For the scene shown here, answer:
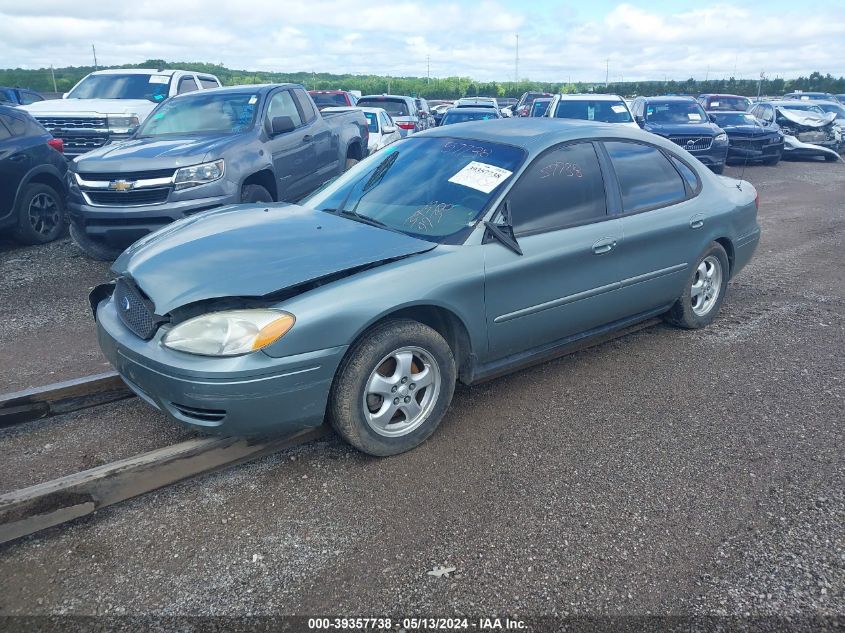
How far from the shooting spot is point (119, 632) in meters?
2.32

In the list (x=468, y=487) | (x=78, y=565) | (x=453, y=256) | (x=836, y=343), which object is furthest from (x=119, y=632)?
(x=836, y=343)

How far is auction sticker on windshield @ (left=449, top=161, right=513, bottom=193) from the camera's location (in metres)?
3.84

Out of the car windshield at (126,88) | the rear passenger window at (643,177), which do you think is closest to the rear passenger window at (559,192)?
the rear passenger window at (643,177)

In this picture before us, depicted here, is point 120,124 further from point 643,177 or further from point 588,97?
point 588,97

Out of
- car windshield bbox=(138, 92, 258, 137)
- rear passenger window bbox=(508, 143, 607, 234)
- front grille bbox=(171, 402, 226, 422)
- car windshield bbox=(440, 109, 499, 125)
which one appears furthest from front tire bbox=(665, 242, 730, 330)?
car windshield bbox=(440, 109, 499, 125)

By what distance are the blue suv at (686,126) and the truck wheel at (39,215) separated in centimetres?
1119

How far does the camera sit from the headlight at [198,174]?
654cm

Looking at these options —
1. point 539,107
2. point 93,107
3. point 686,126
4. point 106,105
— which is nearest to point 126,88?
point 106,105

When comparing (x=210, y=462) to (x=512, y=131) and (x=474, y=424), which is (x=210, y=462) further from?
(x=512, y=131)

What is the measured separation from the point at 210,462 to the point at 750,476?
8.69 ft

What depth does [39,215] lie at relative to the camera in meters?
8.00

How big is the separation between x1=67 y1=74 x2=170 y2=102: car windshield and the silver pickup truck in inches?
136

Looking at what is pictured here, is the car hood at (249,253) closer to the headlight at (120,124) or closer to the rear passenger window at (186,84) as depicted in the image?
the headlight at (120,124)

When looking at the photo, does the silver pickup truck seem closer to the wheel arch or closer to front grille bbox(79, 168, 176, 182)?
front grille bbox(79, 168, 176, 182)
